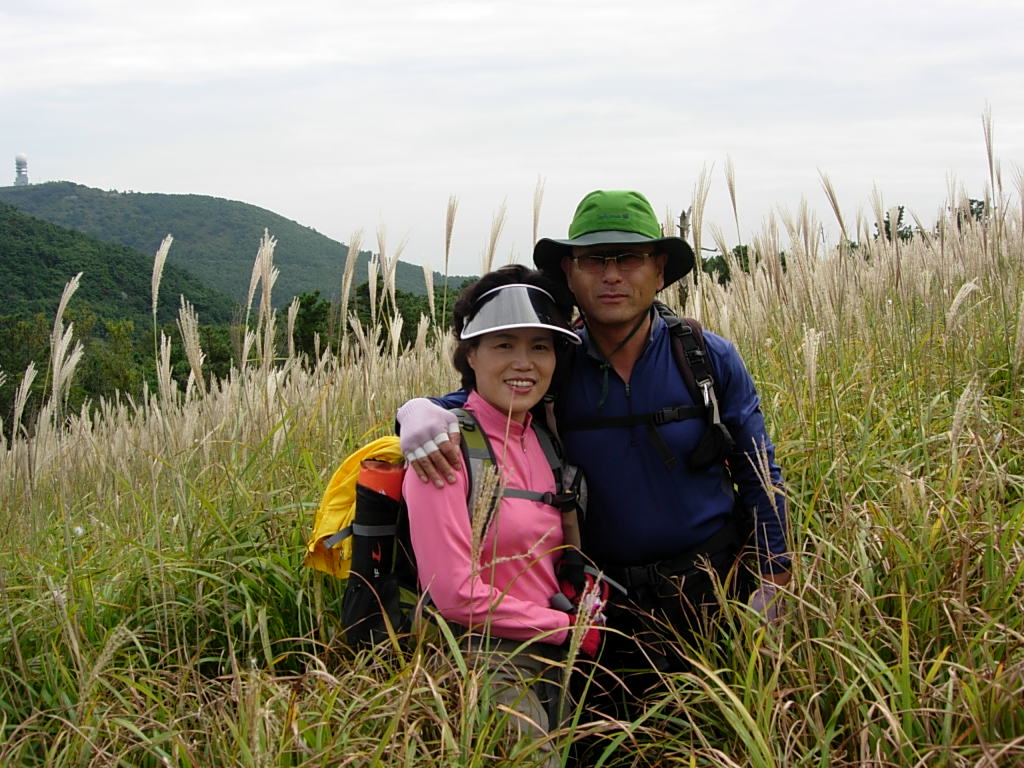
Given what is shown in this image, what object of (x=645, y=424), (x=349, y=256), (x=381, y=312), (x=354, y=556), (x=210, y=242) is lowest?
(x=354, y=556)

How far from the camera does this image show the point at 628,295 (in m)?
2.62

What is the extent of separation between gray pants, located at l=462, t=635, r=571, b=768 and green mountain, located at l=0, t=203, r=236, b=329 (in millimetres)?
41943

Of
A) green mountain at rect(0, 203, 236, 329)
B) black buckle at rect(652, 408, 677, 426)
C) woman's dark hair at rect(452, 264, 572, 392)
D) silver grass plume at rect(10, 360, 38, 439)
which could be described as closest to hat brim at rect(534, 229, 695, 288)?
woman's dark hair at rect(452, 264, 572, 392)

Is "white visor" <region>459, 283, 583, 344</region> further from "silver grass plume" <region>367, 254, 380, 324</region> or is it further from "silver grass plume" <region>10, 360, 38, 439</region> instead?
"silver grass plume" <region>367, 254, 380, 324</region>

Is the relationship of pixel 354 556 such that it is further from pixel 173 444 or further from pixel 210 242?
pixel 210 242

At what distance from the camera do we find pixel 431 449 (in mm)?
2148

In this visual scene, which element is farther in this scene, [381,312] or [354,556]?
[381,312]

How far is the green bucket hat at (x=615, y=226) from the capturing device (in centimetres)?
260

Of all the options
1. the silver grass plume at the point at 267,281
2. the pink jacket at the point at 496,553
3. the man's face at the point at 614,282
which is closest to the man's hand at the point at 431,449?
the pink jacket at the point at 496,553

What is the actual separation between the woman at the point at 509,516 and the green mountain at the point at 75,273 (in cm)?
4156

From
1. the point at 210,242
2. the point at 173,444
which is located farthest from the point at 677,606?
the point at 210,242

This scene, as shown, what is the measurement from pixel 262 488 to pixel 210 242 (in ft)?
424

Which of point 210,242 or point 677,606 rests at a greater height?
point 210,242

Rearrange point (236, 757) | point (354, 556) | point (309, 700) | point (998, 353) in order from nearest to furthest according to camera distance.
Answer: point (236, 757), point (309, 700), point (354, 556), point (998, 353)
